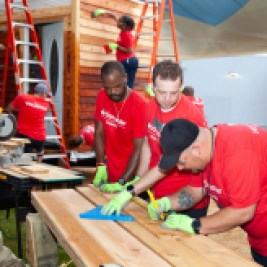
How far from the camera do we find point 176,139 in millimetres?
2180

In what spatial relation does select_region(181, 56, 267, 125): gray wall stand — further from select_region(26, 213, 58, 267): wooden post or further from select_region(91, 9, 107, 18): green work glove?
select_region(26, 213, 58, 267): wooden post

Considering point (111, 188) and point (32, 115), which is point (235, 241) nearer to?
point (111, 188)

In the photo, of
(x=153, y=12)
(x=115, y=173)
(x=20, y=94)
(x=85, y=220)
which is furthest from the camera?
(x=153, y=12)

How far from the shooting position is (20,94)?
759 cm

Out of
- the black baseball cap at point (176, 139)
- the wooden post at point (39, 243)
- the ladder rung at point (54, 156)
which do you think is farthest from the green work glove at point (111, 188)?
the ladder rung at point (54, 156)

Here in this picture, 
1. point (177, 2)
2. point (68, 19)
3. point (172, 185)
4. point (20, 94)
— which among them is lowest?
point (172, 185)

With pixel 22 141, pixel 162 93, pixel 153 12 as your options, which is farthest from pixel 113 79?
pixel 153 12

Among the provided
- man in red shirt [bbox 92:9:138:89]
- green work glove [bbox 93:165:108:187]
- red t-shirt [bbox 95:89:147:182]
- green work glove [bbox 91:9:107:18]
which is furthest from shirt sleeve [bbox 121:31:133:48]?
green work glove [bbox 93:165:108:187]

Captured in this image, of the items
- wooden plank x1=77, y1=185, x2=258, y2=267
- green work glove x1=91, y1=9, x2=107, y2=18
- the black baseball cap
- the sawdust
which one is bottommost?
the sawdust

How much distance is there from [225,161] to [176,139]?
30cm

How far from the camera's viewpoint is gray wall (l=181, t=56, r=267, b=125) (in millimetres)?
11195

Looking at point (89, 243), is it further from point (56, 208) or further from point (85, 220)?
point (56, 208)

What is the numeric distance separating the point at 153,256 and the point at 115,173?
6.92 ft

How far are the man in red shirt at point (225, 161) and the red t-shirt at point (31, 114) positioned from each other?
5451mm
